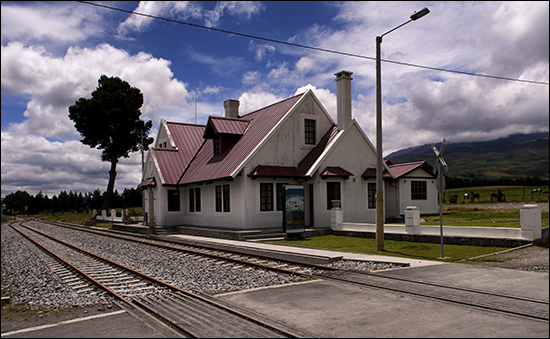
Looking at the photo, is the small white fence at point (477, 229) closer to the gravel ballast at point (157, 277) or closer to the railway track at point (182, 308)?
the gravel ballast at point (157, 277)

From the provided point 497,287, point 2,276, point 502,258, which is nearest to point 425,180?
point 502,258

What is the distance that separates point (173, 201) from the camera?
101 ft

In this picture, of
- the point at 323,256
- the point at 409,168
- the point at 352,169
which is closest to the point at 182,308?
the point at 323,256

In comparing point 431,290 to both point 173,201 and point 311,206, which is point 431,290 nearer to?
point 311,206

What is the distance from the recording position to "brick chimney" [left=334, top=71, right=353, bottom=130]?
2516 centimetres

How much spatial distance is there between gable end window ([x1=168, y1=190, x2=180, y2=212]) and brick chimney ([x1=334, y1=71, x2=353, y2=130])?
517 inches

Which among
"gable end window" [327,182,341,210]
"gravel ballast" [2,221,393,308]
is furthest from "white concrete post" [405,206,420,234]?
"gable end window" [327,182,341,210]

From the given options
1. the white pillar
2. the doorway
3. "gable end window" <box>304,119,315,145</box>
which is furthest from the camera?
"gable end window" <box>304,119,315,145</box>

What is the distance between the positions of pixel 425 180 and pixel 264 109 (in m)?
14.1

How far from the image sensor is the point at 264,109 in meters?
29.7

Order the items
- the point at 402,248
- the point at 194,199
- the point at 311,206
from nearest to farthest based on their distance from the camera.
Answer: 1. the point at 402,248
2. the point at 311,206
3. the point at 194,199

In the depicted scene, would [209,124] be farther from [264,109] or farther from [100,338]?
[100,338]

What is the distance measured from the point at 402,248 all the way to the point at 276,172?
31.6 ft

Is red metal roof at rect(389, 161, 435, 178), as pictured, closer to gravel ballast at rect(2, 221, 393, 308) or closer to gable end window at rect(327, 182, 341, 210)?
gable end window at rect(327, 182, 341, 210)
